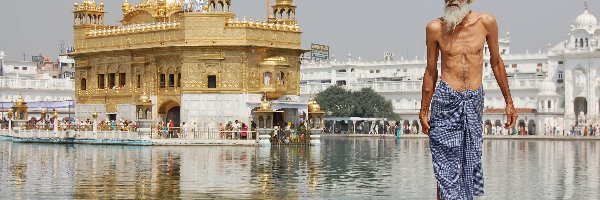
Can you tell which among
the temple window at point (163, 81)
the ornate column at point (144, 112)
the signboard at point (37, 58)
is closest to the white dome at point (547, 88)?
the temple window at point (163, 81)

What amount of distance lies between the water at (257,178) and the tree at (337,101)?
5664cm

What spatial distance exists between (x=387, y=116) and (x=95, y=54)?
42.0m

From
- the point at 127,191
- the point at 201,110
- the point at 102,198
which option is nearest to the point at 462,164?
the point at 102,198

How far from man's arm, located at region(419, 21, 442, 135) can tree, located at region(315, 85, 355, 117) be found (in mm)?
75373

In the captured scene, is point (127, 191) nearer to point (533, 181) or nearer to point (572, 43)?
point (533, 181)

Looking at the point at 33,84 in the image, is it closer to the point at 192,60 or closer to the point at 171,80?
the point at 171,80

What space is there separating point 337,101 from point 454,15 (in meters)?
76.7

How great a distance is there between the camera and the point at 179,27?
41969mm

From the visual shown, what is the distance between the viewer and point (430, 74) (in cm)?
862

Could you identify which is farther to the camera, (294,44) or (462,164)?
(294,44)

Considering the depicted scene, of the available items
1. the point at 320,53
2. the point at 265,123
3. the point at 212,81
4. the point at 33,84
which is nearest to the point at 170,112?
the point at 212,81

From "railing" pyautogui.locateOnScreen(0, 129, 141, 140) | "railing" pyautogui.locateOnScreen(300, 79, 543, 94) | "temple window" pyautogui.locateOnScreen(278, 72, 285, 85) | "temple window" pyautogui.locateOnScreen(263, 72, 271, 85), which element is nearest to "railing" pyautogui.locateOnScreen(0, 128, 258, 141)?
"railing" pyautogui.locateOnScreen(0, 129, 141, 140)

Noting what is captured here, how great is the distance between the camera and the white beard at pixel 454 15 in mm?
8664

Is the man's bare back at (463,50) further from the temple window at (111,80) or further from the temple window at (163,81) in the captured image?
the temple window at (111,80)
